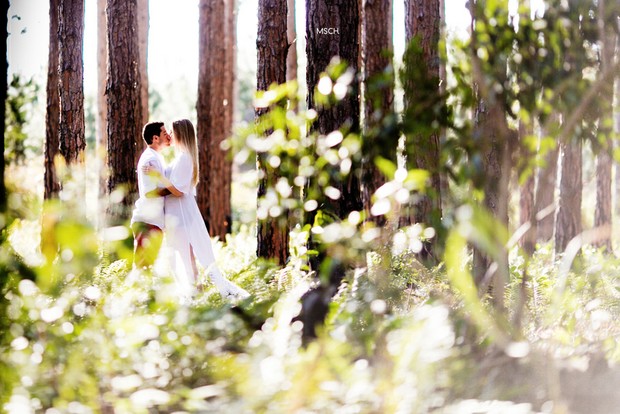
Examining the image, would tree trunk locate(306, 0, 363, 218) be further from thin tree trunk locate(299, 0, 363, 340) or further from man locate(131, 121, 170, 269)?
man locate(131, 121, 170, 269)

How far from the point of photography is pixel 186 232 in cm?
961

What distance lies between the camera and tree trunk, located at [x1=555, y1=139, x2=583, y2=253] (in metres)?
12.4

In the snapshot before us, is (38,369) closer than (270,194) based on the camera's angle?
Yes

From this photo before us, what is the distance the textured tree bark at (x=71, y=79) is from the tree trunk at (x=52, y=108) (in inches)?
52.6

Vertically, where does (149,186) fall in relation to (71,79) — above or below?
below

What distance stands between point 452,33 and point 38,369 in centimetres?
250

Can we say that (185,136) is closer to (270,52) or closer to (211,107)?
(270,52)

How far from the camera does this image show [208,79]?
14.4 m

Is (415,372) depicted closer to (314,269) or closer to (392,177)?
(392,177)

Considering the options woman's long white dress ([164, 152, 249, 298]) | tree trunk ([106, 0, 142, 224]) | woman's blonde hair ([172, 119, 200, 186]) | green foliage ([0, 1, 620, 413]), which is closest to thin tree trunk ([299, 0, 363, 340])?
green foliage ([0, 1, 620, 413])

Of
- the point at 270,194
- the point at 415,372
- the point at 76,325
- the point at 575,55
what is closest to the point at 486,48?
the point at 575,55

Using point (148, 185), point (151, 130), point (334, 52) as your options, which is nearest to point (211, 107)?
point (151, 130)

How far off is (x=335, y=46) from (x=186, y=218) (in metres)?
3.34

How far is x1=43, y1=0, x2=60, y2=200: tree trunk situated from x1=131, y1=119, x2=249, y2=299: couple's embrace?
4359 mm
